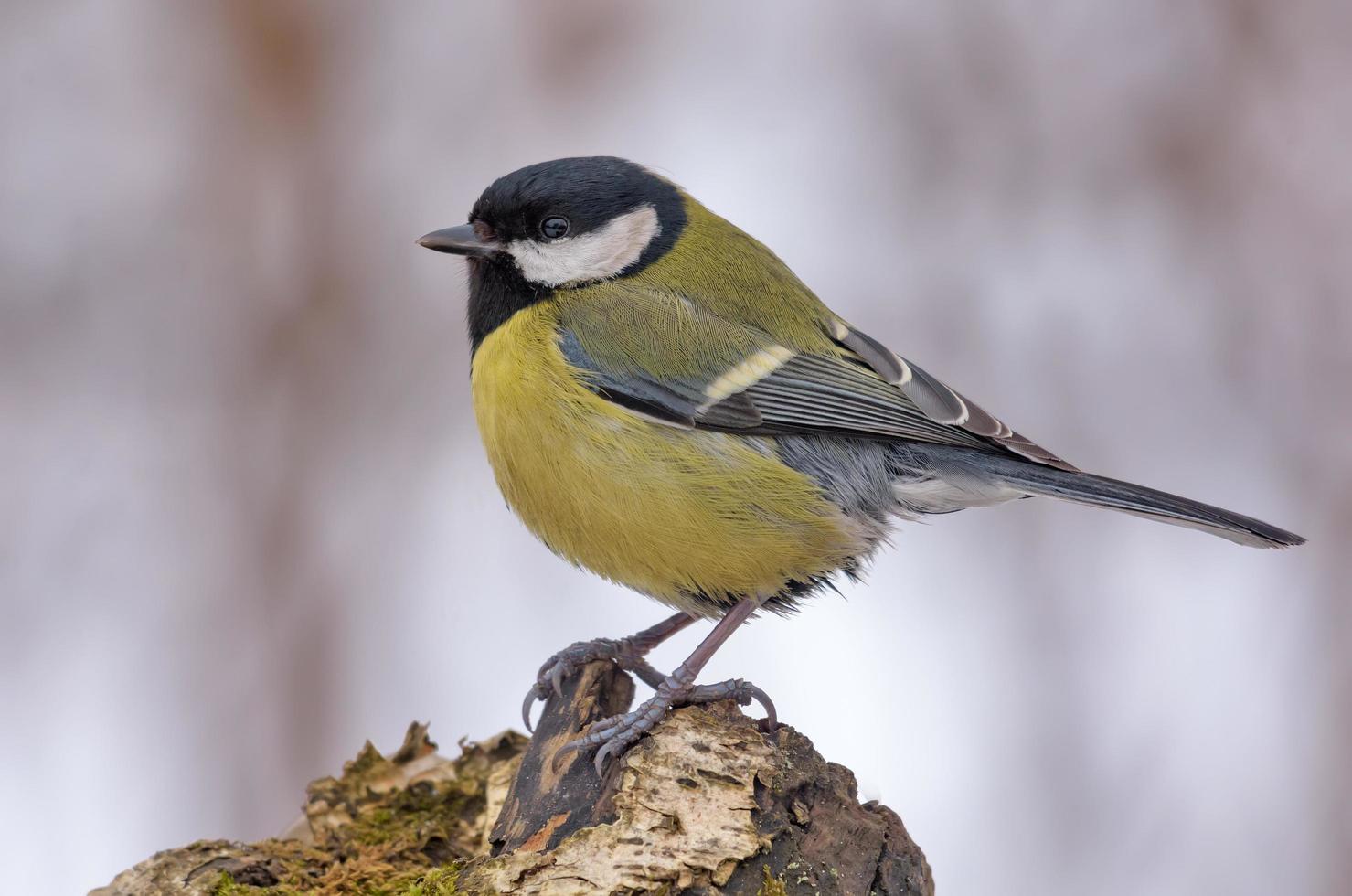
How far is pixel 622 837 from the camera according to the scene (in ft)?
6.07

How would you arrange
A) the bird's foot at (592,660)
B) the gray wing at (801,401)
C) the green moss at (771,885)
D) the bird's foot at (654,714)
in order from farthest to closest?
the bird's foot at (592,660) → the gray wing at (801,401) → the bird's foot at (654,714) → the green moss at (771,885)

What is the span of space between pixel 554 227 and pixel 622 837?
1361mm

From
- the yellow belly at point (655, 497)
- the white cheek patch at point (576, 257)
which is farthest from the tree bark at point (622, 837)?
the white cheek patch at point (576, 257)

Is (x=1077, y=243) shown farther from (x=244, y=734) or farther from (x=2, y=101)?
(x=2, y=101)

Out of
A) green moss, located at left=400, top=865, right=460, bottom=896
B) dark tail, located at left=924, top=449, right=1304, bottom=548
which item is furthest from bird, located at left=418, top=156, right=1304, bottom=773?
green moss, located at left=400, top=865, right=460, bottom=896

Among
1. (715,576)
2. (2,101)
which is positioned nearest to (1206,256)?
(715,576)

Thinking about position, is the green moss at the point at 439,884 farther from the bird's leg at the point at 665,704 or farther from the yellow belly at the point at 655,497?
the yellow belly at the point at 655,497

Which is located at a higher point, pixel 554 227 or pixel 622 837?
pixel 554 227

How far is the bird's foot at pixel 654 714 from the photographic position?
6.89 ft

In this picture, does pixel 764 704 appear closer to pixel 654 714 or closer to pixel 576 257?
pixel 654 714

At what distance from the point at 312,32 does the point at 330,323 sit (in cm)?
94

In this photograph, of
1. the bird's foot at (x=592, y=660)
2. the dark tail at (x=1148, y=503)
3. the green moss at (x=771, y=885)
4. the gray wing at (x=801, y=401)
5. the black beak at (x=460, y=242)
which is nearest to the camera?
the green moss at (x=771, y=885)

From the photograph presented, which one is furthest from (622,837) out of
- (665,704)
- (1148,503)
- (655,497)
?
(1148,503)

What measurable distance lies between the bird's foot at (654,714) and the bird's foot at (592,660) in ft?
0.89
